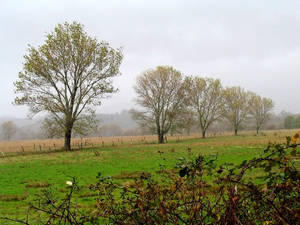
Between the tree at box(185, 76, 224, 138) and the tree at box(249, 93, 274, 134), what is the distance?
20.6m

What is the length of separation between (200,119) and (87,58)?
3625 cm

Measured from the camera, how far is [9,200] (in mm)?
9328

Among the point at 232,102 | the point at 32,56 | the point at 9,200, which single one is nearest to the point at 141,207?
the point at 9,200

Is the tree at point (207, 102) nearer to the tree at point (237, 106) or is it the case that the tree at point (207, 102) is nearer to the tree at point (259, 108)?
the tree at point (237, 106)

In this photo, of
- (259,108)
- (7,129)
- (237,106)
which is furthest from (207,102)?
(7,129)

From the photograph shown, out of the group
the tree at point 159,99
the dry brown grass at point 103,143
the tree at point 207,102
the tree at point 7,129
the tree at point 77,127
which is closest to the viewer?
the tree at point 77,127

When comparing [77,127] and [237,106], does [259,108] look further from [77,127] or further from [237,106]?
[77,127]

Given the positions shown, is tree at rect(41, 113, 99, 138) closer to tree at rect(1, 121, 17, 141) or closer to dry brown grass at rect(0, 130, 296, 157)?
dry brown grass at rect(0, 130, 296, 157)

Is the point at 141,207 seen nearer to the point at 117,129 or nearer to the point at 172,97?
the point at 172,97

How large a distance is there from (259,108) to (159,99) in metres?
49.3

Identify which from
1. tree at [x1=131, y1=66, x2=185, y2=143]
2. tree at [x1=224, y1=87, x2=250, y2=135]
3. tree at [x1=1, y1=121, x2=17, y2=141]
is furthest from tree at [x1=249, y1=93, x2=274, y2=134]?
tree at [x1=1, y1=121, x2=17, y2=141]

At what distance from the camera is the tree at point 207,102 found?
2258 inches

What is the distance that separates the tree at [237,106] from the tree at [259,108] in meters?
2.89

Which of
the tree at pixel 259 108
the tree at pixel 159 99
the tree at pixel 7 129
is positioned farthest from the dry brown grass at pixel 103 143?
the tree at pixel 7 129
